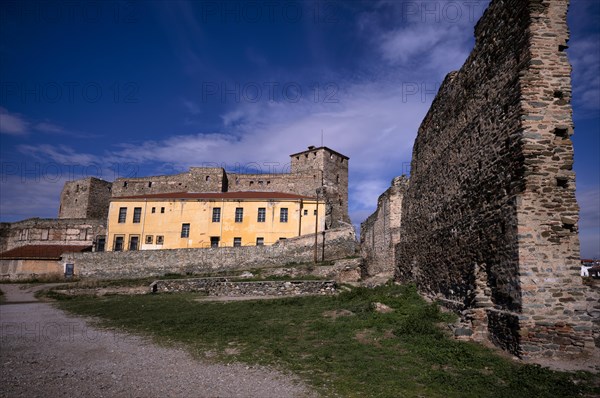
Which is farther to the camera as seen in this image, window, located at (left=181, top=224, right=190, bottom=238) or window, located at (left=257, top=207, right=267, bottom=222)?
window, located at (left=181, top=224, right=190, bottom=238)

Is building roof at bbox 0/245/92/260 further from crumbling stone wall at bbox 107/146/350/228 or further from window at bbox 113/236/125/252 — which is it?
crumbling stone wall at bbox 107/146/350/228

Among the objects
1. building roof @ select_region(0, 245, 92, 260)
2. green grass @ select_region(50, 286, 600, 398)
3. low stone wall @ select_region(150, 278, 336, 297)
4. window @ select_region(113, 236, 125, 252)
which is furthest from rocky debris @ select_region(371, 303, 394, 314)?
building roof @ select_region(0, 245, 92, 260)

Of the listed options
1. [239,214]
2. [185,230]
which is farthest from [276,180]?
[185,230]

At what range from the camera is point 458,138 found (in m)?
11.3

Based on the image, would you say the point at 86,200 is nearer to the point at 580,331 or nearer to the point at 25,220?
the point at 25,220

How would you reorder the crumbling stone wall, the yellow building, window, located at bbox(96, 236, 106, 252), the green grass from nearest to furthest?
the green grass → the yellow building → window, located at bbox(96, 236, 106, 252) → the crumbling stone wall

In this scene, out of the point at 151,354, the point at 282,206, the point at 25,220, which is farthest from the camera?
the point at 25,220

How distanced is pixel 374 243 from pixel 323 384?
1829 cm

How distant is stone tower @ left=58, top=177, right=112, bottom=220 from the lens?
5531cm

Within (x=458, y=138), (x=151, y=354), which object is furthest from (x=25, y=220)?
(x=458, y=138)

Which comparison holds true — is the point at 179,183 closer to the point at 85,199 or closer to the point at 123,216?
the point at 123,216

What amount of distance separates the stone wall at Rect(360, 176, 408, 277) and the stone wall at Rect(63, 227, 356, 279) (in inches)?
248

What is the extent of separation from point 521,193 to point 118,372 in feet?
27.5

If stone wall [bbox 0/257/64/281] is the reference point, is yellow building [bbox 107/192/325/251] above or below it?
above
